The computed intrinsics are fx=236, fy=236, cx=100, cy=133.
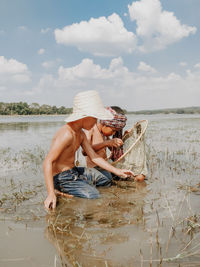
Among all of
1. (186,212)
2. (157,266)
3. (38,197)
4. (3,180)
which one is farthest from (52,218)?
(3,180)

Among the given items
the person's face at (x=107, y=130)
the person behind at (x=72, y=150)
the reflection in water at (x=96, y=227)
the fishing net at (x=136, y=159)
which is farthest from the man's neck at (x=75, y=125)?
the fishing net at (x=136, y=159)

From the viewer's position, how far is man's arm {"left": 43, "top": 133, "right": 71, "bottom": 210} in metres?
2.68

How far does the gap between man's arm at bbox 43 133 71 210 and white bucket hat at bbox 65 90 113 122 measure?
253mm

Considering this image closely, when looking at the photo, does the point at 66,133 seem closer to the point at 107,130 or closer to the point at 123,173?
the point at 123,173

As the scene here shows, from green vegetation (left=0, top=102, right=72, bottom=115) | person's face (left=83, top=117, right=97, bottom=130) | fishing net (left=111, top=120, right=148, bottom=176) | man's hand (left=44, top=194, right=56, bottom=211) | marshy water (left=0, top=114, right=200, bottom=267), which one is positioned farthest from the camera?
green vegetation (left=0, top=102, right=72, bottom=115)

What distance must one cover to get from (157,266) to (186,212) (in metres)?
1.14

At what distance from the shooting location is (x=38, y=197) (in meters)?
3.38

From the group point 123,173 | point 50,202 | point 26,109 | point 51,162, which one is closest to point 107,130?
point 123,173

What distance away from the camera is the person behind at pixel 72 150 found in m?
2.75

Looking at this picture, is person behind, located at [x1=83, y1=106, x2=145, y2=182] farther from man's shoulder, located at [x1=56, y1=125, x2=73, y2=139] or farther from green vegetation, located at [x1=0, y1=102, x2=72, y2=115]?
green vegetation, located at [x1=0, y1=102, x2=72, y2=115]

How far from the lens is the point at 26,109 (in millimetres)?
67125

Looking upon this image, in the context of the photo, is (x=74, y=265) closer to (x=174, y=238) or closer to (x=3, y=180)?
(x=174, y=238)

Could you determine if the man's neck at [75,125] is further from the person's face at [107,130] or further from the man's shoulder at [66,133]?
the person's face at [107,130]

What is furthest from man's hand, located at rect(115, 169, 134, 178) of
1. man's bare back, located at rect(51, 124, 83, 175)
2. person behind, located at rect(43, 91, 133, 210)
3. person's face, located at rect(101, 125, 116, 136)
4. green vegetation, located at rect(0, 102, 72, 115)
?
green vegetation, located at rect(0, 102, 72, 115)
